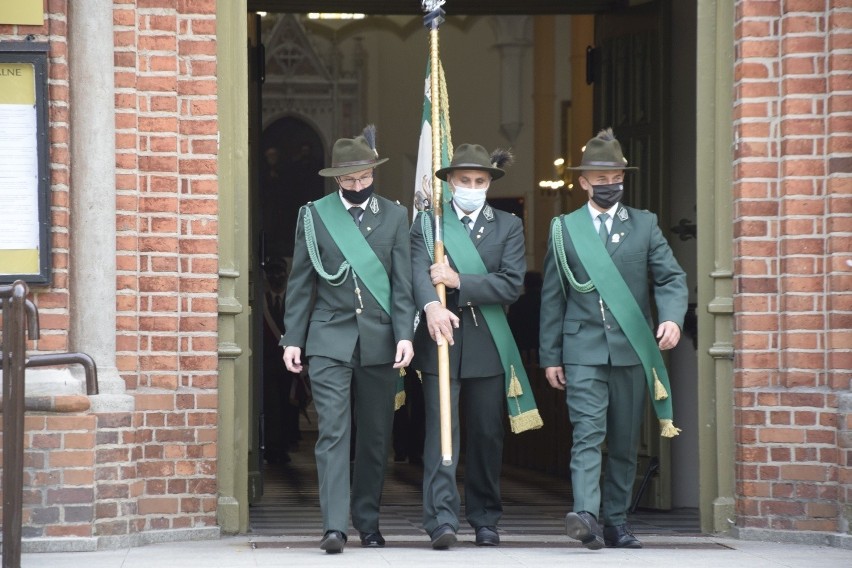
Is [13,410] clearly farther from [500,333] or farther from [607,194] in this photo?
[607,194]

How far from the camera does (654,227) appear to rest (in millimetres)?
7230

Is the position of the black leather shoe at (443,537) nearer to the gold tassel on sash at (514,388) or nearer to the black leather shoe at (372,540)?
the black leather shoe at (372,540)

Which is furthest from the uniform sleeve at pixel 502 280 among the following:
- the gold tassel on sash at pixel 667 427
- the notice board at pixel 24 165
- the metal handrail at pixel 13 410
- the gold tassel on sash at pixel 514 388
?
the metal handrail at pixel 13 410

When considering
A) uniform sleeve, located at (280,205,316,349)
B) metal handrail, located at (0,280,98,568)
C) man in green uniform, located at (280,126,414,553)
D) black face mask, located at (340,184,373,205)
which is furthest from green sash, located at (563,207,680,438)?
metal handrail, located at (0,280,98,568)

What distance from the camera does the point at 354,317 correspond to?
697 cm

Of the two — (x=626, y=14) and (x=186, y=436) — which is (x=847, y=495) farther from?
(x=626, y=14)

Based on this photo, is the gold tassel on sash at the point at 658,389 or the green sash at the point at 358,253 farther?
the gold tassel on sash at the point at 658,389

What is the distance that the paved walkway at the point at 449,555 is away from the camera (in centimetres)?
638

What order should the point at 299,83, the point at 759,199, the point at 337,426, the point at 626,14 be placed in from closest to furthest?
the point at 337,426 < the point at 759,199 < the point at 626,14 < the point at 299,83

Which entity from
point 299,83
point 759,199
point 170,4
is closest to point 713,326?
point 759,199

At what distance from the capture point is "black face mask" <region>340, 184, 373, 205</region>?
277 inches

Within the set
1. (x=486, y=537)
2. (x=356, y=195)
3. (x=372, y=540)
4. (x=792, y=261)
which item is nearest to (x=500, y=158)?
(x=356, y=195)

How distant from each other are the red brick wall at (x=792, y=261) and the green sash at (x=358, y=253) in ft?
5.56

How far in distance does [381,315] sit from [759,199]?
1.85m
